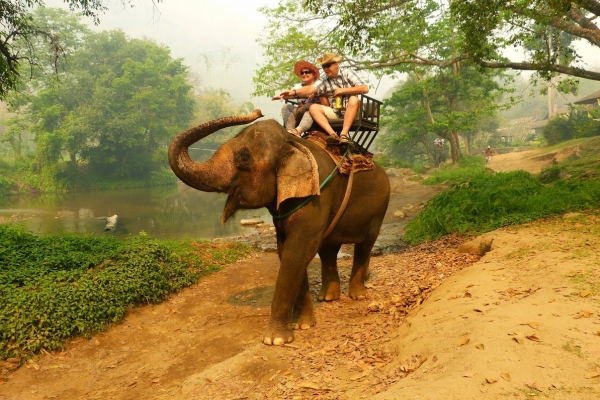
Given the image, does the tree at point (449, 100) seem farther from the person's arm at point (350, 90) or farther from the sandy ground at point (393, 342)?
the sandy ground at point (393, 342)

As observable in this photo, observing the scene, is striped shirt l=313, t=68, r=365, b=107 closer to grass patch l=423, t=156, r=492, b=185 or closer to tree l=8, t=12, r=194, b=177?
grass patch l=423, t=156, r=492, b=185

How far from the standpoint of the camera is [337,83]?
5.58 m

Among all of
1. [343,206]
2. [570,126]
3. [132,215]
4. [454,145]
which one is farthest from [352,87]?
[570,126]

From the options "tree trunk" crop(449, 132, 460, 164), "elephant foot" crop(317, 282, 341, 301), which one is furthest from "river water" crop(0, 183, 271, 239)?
"tree trunk" crop(449, 132, 460, 164)

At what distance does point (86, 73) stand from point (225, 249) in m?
43.8

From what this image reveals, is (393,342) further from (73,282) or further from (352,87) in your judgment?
(73,282)

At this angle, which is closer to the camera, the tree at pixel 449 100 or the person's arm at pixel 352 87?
the person's arm at pixel 352 87

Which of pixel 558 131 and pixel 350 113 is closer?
pixel 350 113

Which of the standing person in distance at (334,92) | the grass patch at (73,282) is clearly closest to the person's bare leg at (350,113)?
the standing person in distance at (334,92)

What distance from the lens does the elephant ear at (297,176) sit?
4.40 metres

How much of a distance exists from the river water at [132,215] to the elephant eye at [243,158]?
32.6 ft

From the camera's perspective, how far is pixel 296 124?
18.5 feet

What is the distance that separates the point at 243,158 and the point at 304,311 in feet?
6.92

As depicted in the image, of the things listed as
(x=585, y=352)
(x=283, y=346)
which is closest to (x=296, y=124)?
(x=283, y=346)
